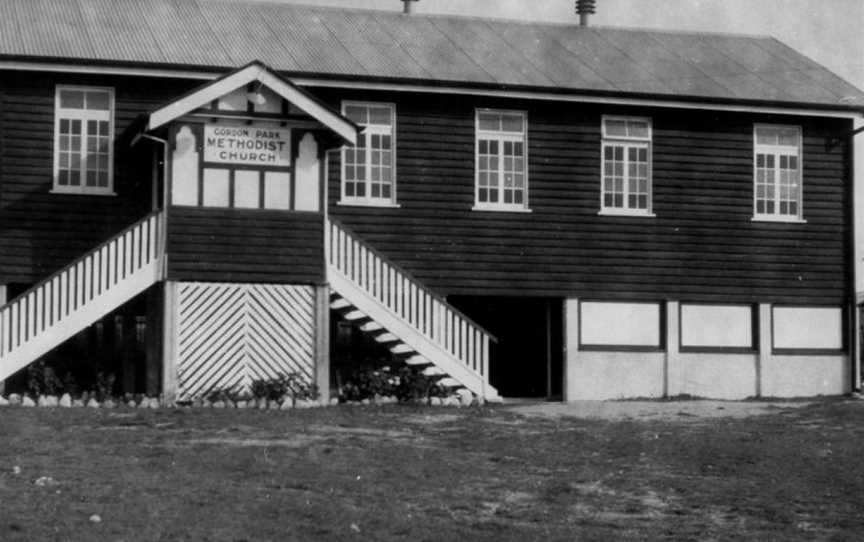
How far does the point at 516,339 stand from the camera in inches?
1329

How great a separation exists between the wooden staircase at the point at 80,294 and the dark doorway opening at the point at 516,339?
7.66 m

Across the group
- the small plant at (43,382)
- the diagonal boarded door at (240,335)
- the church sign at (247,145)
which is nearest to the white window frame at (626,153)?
the church sign at (247,145)

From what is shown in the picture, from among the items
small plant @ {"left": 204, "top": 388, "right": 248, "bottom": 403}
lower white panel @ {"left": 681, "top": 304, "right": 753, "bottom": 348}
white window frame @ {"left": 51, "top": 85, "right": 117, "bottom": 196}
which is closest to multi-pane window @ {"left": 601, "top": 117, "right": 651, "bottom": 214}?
lower white panel @ {"left": 681, "top": 304, "right": 753, "bottom": 348}

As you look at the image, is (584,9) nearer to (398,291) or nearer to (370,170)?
(370,170)

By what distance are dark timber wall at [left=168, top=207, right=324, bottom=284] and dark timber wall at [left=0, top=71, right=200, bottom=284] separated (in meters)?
2.10

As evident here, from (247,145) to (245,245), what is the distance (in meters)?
1.76

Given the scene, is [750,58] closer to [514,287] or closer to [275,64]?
[514,287]

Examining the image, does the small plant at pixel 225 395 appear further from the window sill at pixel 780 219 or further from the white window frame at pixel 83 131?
the window sill at pixel 780 219

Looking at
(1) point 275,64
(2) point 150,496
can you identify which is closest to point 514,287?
(1) point 275,64

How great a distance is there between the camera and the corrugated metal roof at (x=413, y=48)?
29906mm

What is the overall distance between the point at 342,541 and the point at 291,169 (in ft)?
46.9

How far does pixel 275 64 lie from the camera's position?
1187 inches

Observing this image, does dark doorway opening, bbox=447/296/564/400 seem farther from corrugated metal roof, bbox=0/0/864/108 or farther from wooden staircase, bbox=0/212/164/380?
wooden staircase, bbox=0/212/164/380

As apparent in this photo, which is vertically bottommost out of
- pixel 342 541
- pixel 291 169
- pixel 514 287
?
pixel 342 541
